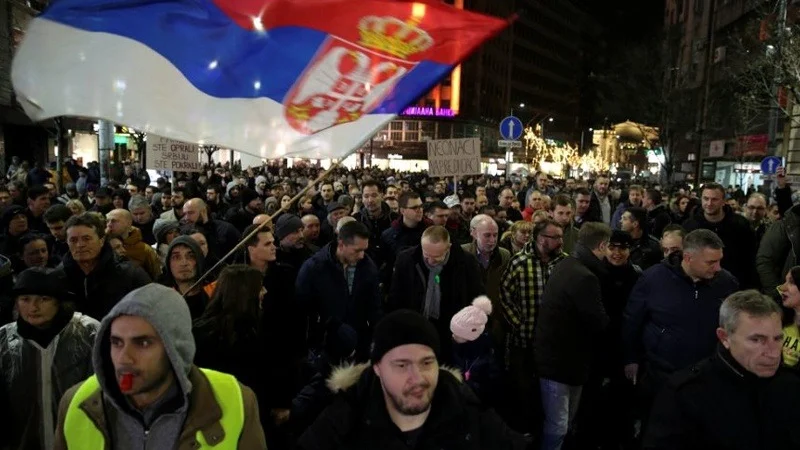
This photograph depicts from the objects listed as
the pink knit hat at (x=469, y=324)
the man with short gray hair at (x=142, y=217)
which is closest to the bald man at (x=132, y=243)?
the man with short gray hair at (x=142, y=217)

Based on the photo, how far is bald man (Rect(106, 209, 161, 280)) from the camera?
603 centimetres

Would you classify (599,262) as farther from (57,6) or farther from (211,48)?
(57,6)

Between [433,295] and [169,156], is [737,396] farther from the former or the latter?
[169,156]

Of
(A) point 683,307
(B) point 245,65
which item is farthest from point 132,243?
(A) point 683,307

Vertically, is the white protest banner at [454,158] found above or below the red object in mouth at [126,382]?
above

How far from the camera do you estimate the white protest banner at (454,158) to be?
11039 millimetres

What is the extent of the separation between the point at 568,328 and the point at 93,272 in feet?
11.8

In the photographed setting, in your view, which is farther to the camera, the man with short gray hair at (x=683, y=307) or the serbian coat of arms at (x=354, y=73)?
the man with short gray hair at (x=683, y=307)

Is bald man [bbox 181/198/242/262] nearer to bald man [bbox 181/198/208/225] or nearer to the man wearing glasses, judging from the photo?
bald man [bbox 181/198/208/225]

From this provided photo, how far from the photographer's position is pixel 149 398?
8.02 feet

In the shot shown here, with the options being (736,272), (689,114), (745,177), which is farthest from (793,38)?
(689,114)

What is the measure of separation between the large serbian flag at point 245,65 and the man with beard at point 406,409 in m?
1.70

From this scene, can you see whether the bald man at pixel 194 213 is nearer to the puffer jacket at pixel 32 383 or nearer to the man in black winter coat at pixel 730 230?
the puffer jacket at pixel 32 383

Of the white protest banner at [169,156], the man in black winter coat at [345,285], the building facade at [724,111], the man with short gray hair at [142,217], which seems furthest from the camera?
the building facade at [724,111]
